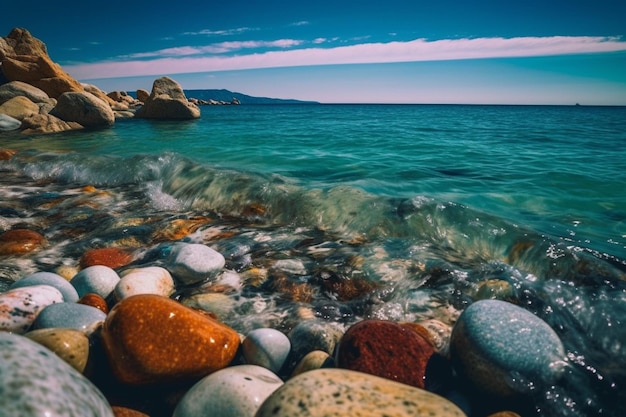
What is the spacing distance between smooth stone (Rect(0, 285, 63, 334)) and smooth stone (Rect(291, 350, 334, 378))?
174 cm

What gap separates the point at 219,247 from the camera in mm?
4484

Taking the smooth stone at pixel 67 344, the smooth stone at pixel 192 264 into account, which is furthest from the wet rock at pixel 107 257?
the smooth stone at pixel 67 344

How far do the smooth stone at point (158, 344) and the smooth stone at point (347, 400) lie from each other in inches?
27.9

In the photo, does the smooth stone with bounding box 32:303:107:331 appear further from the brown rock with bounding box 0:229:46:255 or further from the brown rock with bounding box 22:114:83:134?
the brown rock with bounding box 22:114:83:134

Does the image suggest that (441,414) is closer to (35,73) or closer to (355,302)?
Answer: (355,302)

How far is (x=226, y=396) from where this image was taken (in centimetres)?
179

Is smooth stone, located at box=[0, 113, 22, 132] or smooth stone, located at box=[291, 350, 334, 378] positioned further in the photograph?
smooth stone, located at box=[0, 113, 22, 132]

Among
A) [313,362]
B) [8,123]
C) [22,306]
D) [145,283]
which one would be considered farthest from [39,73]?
[313,362]

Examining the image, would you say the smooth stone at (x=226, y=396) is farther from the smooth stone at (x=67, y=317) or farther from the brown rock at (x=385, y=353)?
the smooth stone at (x=67, y=317)

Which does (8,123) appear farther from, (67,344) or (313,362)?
(313,362)

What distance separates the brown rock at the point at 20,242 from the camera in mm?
4199

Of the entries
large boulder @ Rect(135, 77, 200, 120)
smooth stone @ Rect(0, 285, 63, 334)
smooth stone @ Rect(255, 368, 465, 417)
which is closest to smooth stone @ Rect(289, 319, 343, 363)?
smooth stone @ Rect(255, 368, 465, 417)

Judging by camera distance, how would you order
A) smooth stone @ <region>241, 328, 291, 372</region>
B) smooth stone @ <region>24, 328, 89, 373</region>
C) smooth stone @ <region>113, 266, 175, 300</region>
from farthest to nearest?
smooth stone @ <region>113, 266, 175, 300</region>, smooth stone @ <region>241, 328, 291, 372</region>, smooth stone @ <region>24, 328, 89, 373</region>

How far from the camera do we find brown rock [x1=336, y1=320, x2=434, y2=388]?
2.09 metres
